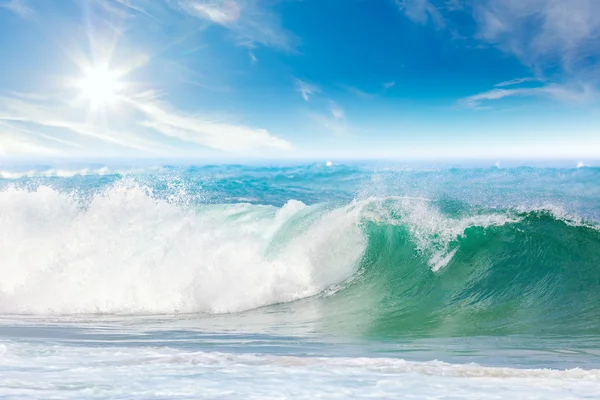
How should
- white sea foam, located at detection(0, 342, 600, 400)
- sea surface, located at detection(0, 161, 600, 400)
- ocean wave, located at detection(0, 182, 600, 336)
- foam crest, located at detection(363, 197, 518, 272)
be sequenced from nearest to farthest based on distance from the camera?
1. white sea foam, located at detection(0, 342, 600, 400)
2. sea surface, located at detection(0, 161, 600, 400)
3. ocean wave, located at detection(0, 182, 600, 336)
4. foam crest, located at detection(363, 197, 518, 272)

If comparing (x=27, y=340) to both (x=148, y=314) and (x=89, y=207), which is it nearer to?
(x=148, y=314)

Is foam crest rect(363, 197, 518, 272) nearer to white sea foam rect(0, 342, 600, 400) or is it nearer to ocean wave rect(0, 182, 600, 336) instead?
ocean wave rect(0, 182, 600, 336)

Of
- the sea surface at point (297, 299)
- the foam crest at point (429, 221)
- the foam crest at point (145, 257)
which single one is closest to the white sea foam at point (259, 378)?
the sea surface at point (297, 299)

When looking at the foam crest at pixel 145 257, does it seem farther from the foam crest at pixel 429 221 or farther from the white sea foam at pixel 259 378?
the white sea foam at pixel 259 378

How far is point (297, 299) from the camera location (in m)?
11.1

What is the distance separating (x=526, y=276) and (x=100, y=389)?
30.5ft

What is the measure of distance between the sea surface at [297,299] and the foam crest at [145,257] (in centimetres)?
5

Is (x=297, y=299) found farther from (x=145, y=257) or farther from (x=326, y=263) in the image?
(x=145, y=257)

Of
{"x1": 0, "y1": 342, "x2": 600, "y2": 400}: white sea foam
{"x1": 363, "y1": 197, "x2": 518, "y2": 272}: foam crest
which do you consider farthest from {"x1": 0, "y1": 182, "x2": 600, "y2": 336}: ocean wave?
{"x1": 0, "y1": 342, "x2": 600, "y2": 400}: white sea foam

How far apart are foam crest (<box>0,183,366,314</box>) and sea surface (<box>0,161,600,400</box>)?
0.05 m

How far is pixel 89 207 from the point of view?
14836mm

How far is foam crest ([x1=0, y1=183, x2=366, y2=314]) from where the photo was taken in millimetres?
10734

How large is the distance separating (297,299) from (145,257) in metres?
4.37

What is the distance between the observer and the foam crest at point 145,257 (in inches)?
423
